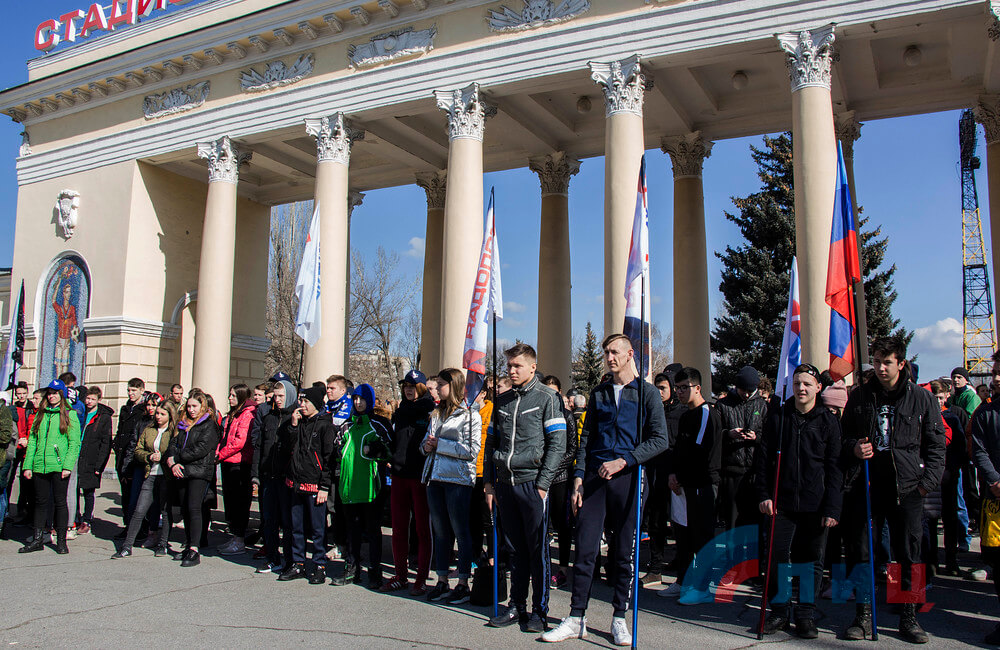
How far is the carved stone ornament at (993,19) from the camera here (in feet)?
40.3

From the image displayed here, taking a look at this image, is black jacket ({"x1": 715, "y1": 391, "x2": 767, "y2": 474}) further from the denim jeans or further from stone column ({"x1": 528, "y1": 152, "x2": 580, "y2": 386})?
stone column ({"x1": 528, "y1": 152, "x2": 580, "y2": 386})

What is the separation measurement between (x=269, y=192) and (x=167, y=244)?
3.86 m

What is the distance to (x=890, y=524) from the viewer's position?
5.89 metres

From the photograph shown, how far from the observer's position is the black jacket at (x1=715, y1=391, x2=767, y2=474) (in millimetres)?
7457

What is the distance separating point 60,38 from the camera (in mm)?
22250

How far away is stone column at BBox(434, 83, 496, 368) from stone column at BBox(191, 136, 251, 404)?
20.0ft

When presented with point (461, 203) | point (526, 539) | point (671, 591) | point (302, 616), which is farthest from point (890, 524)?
point (461, 203)

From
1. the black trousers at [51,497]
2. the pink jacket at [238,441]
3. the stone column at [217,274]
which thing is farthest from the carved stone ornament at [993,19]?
the stone column at [217,274]

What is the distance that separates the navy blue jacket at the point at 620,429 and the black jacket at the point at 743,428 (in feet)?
6.29

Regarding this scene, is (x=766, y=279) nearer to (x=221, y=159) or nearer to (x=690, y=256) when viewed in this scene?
(x=690, y=256)

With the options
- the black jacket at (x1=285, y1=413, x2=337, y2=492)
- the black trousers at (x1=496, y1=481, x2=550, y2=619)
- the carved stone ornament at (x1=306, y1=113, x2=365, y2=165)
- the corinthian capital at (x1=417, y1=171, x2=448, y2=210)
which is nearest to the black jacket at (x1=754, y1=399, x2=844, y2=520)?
the black trousers at (x1=496, y1=481, x2=550, y2=619)

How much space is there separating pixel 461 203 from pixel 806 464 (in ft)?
36.1

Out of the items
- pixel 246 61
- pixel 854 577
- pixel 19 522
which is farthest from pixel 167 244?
pixel 854 577

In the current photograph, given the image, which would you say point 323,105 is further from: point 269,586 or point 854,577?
point 854,577
